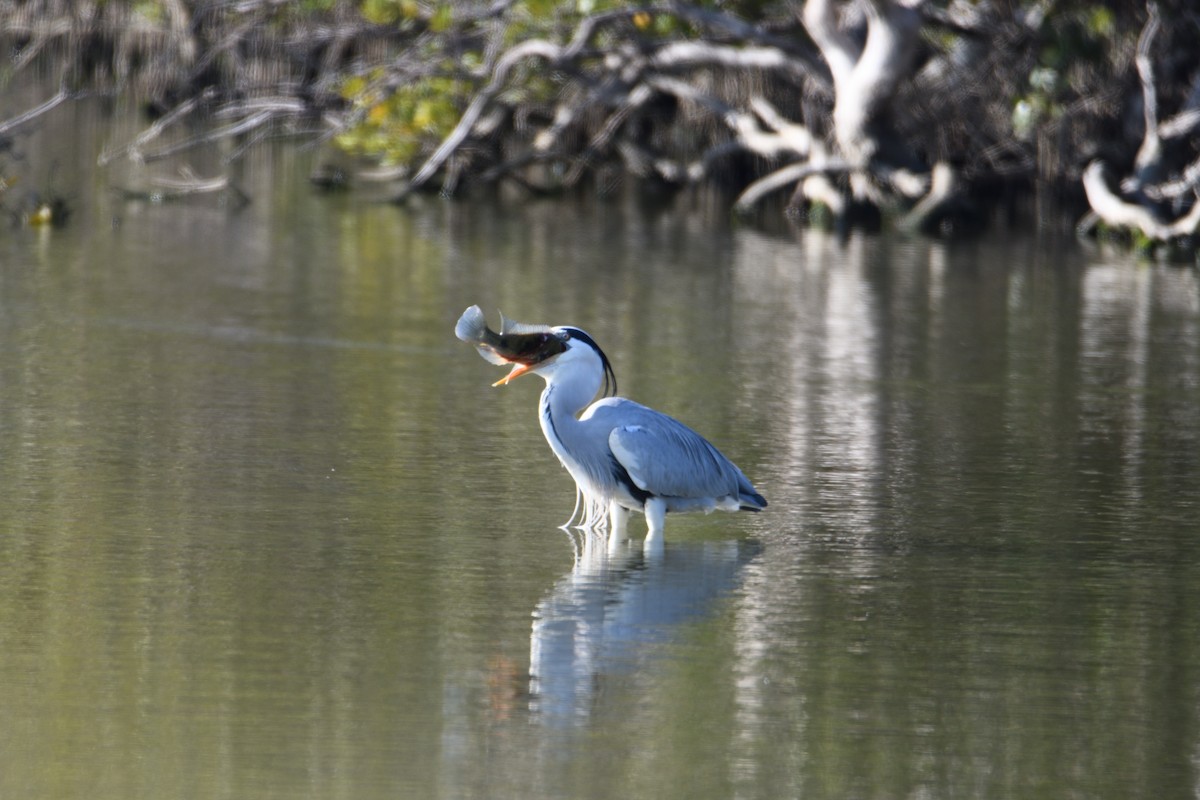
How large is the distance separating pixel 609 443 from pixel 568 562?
0.52 m

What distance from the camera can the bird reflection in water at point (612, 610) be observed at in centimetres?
556

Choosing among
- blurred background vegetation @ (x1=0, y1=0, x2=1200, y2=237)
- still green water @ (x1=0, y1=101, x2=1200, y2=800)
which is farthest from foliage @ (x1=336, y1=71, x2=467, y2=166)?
still green water @ (x1=0, y1=101, x2=1200, y2=800)

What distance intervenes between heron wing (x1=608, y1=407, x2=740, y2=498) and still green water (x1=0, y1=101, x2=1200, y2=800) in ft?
0.77

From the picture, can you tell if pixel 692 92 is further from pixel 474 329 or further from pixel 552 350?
pixel 474 329

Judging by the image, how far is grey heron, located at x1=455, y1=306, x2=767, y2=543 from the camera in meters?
7.21

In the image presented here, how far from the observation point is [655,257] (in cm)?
1755

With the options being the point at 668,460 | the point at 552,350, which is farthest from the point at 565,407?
the point at 668,460

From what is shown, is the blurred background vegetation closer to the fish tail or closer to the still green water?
the still green water

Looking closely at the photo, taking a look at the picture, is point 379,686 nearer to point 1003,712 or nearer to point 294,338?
point 1003,712

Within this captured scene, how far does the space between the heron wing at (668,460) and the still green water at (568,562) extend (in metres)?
0.23

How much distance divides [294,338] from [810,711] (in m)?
7.09

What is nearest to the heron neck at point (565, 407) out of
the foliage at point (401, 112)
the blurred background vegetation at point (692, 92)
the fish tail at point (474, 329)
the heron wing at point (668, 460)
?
the heron wing at point (668, 460)

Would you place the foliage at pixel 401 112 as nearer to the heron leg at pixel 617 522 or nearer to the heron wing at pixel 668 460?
the heron leg at pixel 617 522

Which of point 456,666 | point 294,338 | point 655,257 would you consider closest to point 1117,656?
point 456,666
